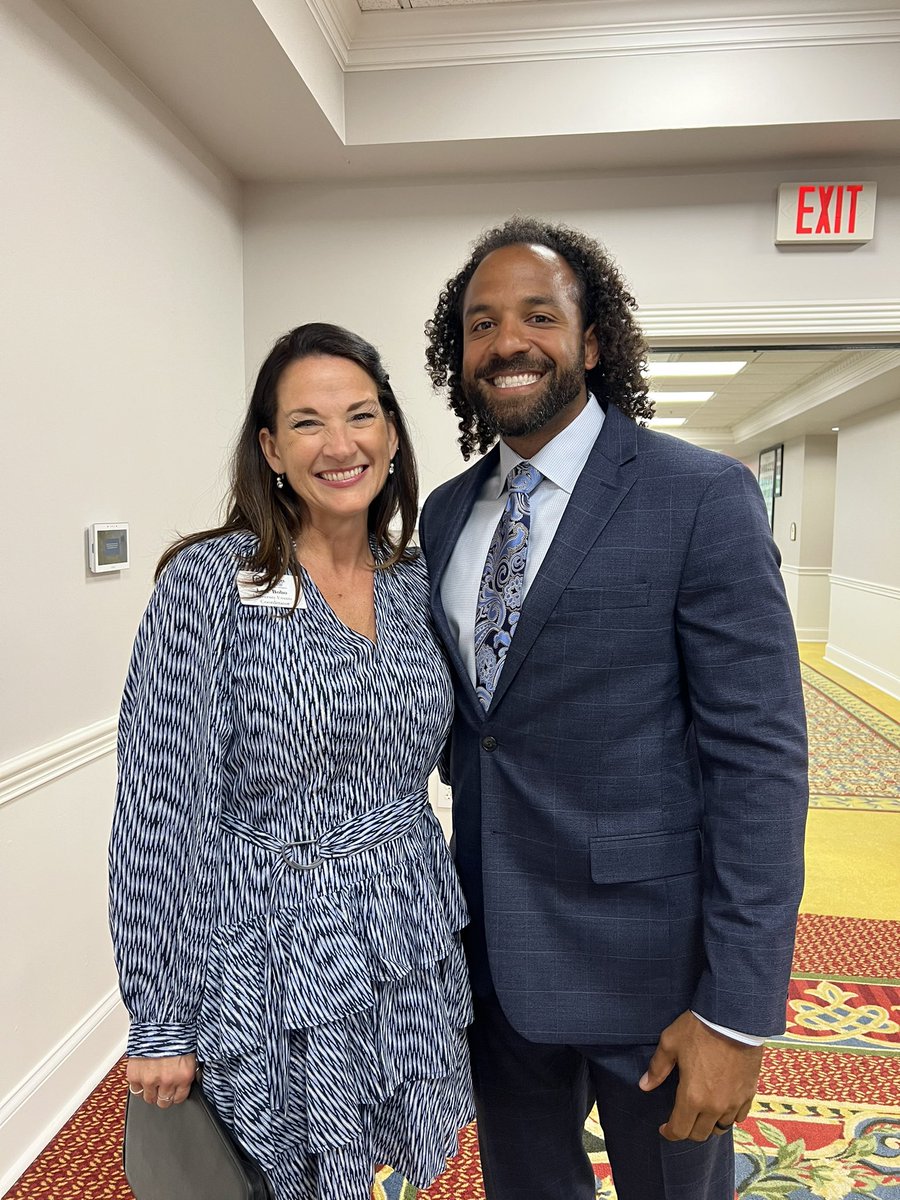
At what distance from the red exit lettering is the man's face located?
2365mm

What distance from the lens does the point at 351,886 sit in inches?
48.1

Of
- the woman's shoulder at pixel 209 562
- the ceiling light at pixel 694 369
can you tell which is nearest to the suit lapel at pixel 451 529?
the woman's shoulder at pixel 209 562

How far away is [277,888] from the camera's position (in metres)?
1.20

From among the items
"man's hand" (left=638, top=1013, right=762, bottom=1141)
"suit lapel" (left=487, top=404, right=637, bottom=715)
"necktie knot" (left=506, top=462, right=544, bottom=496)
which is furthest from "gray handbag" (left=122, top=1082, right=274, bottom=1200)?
"necktie knot" (left=506, top=462, right=544, bottom=496)

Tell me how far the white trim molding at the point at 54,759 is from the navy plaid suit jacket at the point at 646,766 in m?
1.27

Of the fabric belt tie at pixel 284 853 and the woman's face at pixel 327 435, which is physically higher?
the woman's face at pixel 327 435

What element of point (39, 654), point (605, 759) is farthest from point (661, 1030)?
point (39, 654)

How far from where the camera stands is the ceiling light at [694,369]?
23.9 feet

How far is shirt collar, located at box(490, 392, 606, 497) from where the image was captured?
1.39 m

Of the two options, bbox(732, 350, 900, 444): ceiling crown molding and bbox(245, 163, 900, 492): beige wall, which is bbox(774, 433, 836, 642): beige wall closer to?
bbox(732, 350, 900, 444): ceiling crown molding

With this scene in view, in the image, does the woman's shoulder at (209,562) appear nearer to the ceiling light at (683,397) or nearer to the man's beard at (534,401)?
the man's beard at (534,401)

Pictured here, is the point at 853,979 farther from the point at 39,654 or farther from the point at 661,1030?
the point at 39,654

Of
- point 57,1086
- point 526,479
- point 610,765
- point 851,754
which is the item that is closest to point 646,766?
point 610,765

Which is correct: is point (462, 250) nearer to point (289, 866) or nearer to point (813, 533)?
point (289, 866)
